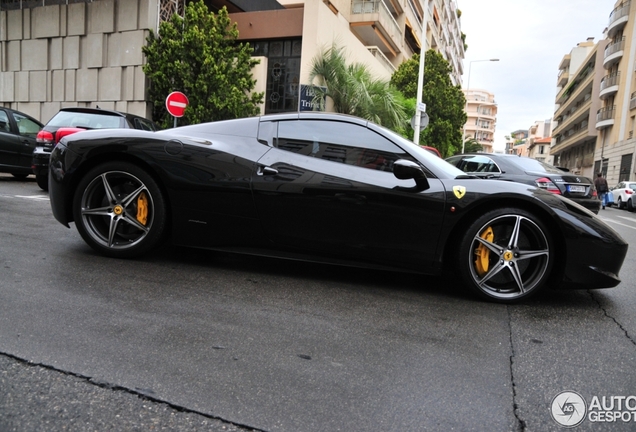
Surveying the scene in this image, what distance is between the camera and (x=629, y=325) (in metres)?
2.99

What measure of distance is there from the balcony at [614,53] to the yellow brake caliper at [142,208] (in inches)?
1944

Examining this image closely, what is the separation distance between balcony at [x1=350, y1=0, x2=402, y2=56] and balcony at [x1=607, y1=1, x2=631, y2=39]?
26034mm

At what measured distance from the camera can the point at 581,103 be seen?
196 feet

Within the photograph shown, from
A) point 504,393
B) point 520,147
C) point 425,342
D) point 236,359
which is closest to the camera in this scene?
point 504,393

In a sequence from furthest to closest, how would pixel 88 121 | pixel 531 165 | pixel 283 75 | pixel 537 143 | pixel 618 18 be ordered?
pixel 537 143 → pixel 618 18 → pixel 283 75 → pixel 88 121 → pixel 531 165

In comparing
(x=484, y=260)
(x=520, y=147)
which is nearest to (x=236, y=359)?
(x=484, y=260)

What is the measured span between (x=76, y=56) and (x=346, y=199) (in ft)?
62.8

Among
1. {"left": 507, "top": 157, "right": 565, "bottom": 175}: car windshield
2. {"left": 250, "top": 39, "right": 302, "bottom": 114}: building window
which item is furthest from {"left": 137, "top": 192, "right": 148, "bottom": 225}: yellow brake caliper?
{"left": 250, "top": 39, "right": 302, "bottom": 114}: building window

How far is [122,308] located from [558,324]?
262cm

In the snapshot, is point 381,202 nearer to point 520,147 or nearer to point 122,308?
point 122,308

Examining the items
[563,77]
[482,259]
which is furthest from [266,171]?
[563,77]

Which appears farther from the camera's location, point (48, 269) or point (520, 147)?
point (520, 147)

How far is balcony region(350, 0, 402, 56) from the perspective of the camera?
2416 cm

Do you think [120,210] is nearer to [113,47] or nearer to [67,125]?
[67,125]
